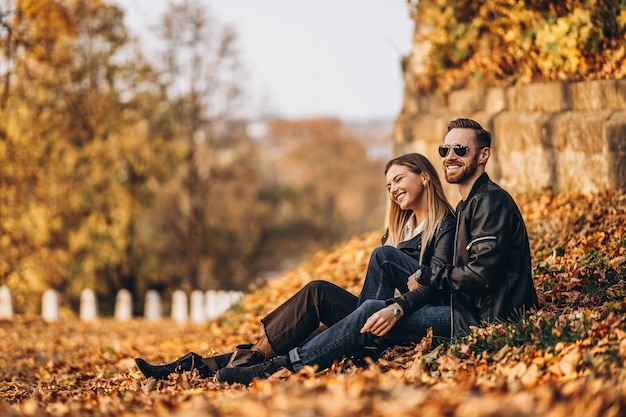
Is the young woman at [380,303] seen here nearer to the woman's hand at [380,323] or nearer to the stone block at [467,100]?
the woman's hand at [380,323]

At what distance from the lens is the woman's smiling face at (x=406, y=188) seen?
20.4 feet

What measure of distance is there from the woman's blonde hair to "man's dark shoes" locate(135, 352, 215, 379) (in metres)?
1.60

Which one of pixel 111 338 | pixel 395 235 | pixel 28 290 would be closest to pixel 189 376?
pixel 395 235

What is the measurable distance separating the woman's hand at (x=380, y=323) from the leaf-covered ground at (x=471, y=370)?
0.25m

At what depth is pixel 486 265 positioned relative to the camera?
5273 mm

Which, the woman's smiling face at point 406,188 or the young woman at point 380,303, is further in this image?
the woman's smiling face at point 406,188

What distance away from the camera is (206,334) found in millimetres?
10836

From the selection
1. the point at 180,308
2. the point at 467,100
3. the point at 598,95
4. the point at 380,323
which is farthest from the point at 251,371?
the point at 180,308

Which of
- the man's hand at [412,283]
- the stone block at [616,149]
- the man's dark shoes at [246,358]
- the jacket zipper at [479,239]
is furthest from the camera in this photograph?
the stone block at [616,149]

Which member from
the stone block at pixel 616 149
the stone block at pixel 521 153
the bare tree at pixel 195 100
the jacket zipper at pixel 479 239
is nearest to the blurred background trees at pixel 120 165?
the bare tree at pixel 195 100

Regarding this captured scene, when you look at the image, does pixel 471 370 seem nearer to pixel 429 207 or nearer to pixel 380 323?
pixel 380 323

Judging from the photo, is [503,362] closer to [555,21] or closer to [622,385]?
[622,385]

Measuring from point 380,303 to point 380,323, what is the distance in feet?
0.57

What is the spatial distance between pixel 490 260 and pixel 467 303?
0.43m
